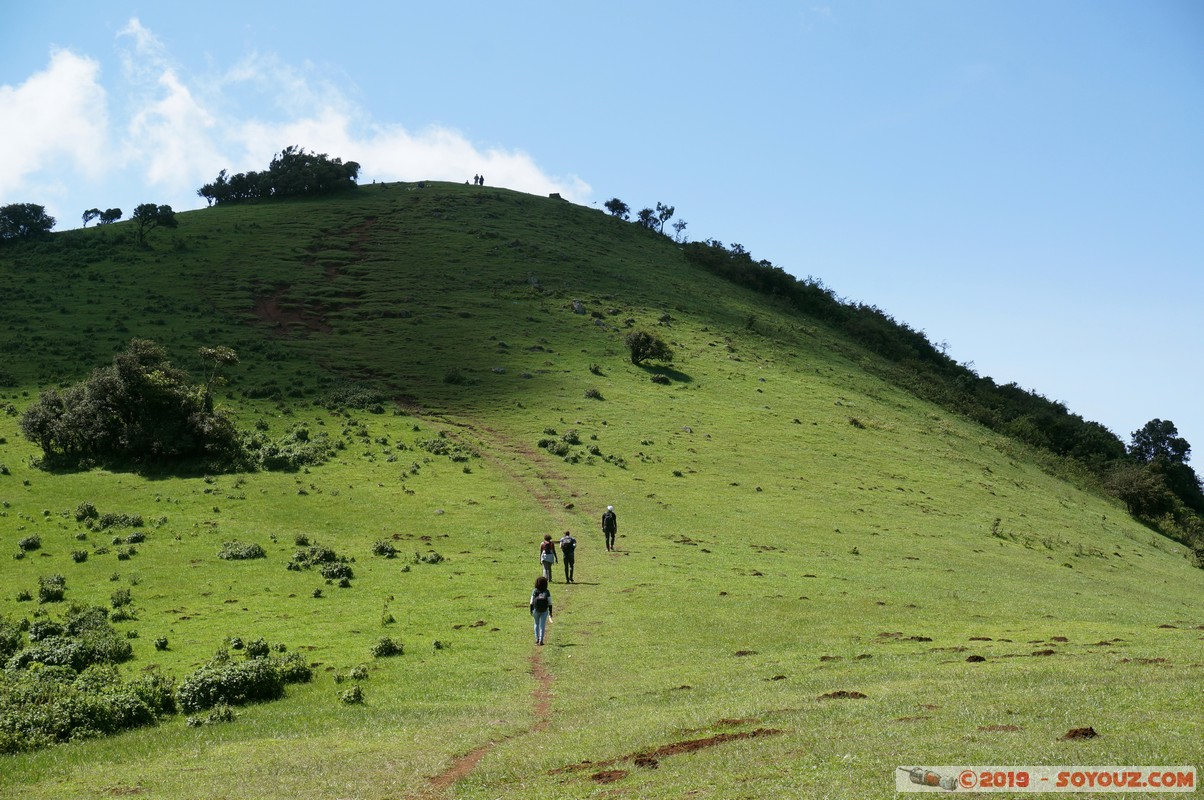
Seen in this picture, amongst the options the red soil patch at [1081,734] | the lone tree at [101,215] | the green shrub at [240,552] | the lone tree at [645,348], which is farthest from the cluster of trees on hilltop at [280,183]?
the red soil patch at [1081,734]

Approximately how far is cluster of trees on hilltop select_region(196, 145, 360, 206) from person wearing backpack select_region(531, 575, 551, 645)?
486 feet

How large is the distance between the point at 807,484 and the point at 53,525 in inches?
1947

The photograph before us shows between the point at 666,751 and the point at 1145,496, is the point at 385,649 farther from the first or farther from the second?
the point at 1145,496

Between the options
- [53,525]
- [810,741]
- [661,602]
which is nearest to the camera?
[810,741]

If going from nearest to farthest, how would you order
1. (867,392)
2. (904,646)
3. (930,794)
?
(930,794), (904,646), (867,392)

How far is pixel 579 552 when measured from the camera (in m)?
46.6

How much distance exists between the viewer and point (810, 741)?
15516mm

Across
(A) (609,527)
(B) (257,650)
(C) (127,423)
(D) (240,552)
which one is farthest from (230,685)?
(C) (127,423)

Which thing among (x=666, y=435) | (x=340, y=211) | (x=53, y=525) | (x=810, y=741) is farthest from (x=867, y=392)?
(x=340, y=211)

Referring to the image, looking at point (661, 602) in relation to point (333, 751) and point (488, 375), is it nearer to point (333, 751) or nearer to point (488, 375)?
point (333, 751)

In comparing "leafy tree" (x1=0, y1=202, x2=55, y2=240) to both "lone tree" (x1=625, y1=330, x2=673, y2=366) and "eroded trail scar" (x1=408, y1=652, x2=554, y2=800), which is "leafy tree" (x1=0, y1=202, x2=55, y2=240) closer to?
"lone tree" (x1=625, y1=330, x2=673, y2=366)

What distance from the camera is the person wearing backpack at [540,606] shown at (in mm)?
28938

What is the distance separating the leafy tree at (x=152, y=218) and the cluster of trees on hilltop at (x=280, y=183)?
96.6 feet

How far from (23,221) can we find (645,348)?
9719 cm
